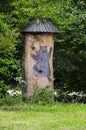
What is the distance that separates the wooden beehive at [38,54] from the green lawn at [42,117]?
4.80 feet

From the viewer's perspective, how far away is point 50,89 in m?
13.5

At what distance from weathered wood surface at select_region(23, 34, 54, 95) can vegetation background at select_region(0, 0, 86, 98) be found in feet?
1.67

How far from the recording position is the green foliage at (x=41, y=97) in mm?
13227

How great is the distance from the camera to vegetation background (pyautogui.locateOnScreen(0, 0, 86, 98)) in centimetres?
1404

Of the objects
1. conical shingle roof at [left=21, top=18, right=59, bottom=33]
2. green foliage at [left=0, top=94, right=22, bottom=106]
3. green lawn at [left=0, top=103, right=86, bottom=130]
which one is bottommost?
green foliage at [left=0, top=94, right=22, bottom=106]

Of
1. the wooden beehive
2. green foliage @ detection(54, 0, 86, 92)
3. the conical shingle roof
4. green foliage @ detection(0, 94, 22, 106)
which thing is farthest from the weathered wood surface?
green foliage @ detection(54, 0, 86, 92)

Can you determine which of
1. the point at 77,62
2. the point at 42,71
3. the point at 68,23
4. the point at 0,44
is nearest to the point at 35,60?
the point at 42,71

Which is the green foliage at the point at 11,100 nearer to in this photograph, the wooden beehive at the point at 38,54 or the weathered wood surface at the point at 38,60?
the wooden beehive at the point at 38,54

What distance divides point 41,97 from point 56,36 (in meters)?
3.90

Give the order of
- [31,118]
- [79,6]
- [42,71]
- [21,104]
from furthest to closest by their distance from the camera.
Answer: [79,6]
[42,71]
[21,104]
[31,118]

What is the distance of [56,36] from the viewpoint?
54.0ft

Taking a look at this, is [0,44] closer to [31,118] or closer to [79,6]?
[31,118]

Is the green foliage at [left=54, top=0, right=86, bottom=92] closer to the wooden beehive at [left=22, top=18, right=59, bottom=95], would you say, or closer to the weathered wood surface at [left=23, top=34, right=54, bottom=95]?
the wooden beehive at [left=22, top=18, right=59, bottom=95]

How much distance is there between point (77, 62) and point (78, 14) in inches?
106
